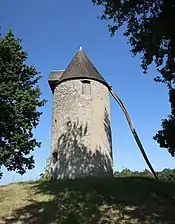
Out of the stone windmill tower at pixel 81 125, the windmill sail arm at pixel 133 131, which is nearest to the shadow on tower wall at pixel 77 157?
the stone windmill tower at pixel 81 125

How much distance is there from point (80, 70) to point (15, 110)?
5.78m

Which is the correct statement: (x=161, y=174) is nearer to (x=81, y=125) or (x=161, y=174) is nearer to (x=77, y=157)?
(x=81, y=125)

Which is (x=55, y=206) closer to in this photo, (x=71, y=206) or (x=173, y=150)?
(x=71, y=206)

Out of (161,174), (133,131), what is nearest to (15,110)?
(133,131)

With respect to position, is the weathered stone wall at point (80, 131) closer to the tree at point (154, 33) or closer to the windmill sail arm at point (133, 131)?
the windmill sail arm at point (133, 131)

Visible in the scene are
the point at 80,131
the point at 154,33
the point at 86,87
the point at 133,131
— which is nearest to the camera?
the point at 154,33

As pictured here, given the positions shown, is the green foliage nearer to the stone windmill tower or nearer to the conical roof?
Result: the stone windmill tower

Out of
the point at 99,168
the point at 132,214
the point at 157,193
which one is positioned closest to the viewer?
the point at 132,214

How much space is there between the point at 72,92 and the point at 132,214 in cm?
1225

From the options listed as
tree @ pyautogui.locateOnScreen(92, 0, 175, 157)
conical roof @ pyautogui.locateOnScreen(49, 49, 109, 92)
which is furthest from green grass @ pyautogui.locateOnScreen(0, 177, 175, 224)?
conical roof @ pyautogui.locateOnScreen(49, 49, 109, 92)

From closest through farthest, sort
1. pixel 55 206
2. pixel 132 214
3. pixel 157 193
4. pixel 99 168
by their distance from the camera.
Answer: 1. pixel 132 214
2. pixel 55 206
3. pixel 157 193
4. pixel 99 168

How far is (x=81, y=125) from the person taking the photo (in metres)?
21.1

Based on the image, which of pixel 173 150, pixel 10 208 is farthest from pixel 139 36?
pixel 10 208

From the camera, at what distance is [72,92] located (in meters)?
22.2
